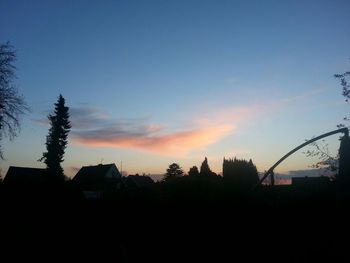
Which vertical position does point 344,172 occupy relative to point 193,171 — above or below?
below

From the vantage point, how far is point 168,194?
21.1 metres

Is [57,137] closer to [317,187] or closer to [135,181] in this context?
[135,181]

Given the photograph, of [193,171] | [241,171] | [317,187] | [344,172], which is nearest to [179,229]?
[344,172]

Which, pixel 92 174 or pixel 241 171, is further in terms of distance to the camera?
pixel 92 174

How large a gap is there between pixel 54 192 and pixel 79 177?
59150 millimetres

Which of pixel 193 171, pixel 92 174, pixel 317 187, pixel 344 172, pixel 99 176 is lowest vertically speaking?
pixel 344 172

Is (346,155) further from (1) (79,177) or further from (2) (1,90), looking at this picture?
(1) (79,177)

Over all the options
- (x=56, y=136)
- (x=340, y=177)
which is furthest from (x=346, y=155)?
(x=56, y=136)

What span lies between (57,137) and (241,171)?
46185mm

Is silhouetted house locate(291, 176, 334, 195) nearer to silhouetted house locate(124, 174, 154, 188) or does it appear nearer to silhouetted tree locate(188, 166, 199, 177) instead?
silhouetted tree locate(188, 166, 199, 177)

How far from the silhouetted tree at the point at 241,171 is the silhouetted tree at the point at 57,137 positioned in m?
38.5

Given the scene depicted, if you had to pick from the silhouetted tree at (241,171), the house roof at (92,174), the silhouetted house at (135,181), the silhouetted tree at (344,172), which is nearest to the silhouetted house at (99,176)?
the house roof at (92,174)

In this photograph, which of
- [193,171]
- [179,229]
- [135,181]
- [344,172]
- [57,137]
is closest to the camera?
[344,172]

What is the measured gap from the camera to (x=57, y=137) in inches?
2874
